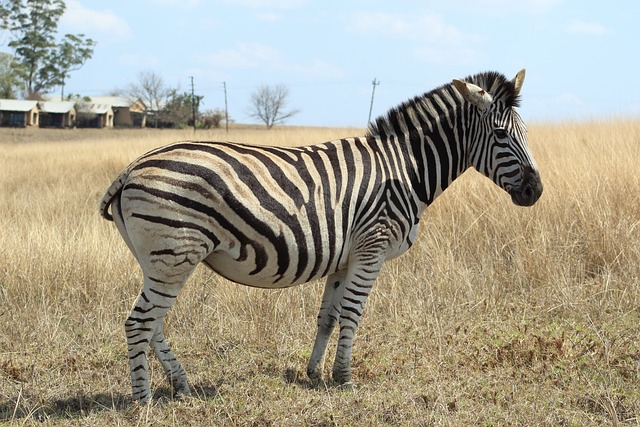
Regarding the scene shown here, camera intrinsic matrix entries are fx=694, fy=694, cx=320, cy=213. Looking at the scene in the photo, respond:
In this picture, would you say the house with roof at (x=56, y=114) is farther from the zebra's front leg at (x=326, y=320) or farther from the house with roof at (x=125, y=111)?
the zebra's front leg at (x=326, y=320)

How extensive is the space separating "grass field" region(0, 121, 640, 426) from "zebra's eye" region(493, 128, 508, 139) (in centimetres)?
168

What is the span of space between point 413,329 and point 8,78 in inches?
2802

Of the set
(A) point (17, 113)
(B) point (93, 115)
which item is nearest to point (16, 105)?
(A) point (17, 113)

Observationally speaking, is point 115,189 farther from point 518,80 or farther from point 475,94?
point 518,80

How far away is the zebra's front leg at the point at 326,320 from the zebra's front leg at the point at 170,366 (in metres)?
0.93

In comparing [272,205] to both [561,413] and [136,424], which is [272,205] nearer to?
[136,424]

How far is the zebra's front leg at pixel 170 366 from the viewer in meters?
4.61

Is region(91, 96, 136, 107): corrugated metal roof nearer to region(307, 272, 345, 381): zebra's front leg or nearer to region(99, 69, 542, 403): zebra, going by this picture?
region(307, 272, 345, 381): zebra's front leg

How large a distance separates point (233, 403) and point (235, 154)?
160cm

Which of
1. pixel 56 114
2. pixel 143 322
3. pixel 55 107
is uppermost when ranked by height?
pixel 55 107

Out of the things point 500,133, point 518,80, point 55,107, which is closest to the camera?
point 500,133

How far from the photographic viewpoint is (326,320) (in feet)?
16.8

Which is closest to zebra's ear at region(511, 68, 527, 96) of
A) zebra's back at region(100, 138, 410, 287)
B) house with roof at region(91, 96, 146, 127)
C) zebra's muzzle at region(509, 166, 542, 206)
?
zebra's muzzle at region(509, 166, 542, 206)

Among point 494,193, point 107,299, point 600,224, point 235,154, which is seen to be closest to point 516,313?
point 600,224
